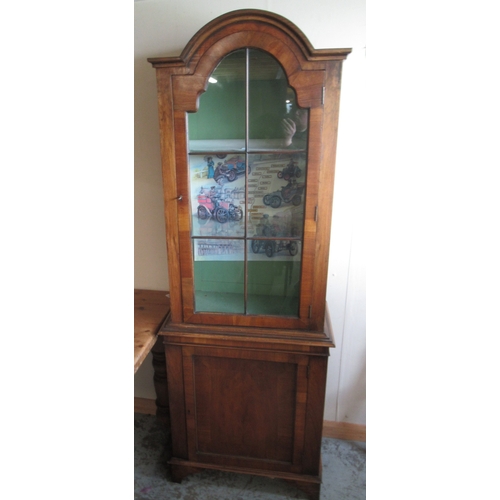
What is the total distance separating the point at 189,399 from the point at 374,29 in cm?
122

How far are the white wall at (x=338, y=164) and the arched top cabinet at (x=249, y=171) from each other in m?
0.31

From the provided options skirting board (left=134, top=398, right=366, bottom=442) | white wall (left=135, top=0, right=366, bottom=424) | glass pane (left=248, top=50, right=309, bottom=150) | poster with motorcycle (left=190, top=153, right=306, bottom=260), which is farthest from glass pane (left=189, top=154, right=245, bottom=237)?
skirting board (left=134, top=398, right=366, bottom=442)

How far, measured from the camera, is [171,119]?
931 millimetres

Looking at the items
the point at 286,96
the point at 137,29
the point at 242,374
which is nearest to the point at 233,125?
the point at 286,96

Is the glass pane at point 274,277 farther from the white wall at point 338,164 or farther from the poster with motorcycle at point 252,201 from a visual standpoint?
the white wall at point 338,164

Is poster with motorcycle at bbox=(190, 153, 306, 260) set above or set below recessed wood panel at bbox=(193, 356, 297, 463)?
above

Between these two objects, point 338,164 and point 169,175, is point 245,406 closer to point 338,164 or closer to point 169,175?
point 169,175

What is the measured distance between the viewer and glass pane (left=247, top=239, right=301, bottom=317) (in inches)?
41.5

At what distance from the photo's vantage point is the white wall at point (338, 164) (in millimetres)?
1083

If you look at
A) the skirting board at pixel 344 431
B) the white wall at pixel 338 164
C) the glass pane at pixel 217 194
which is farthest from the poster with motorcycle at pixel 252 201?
the skirting board at pixel 344 431

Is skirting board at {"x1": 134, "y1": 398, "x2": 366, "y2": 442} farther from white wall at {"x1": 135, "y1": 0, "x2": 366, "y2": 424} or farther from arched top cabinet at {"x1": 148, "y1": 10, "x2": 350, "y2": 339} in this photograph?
arched top cabinet at {"x1": 148, "y1": 10, "x2": 350, "y2": 339}

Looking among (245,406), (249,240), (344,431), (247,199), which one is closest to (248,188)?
(247,199)

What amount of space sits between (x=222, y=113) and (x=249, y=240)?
0.43m
